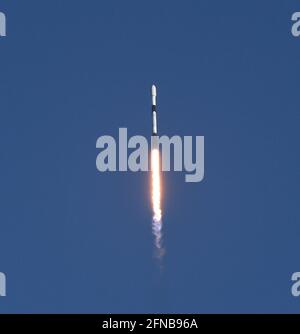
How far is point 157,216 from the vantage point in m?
138

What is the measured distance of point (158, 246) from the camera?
443ft

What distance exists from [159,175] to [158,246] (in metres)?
9.04
